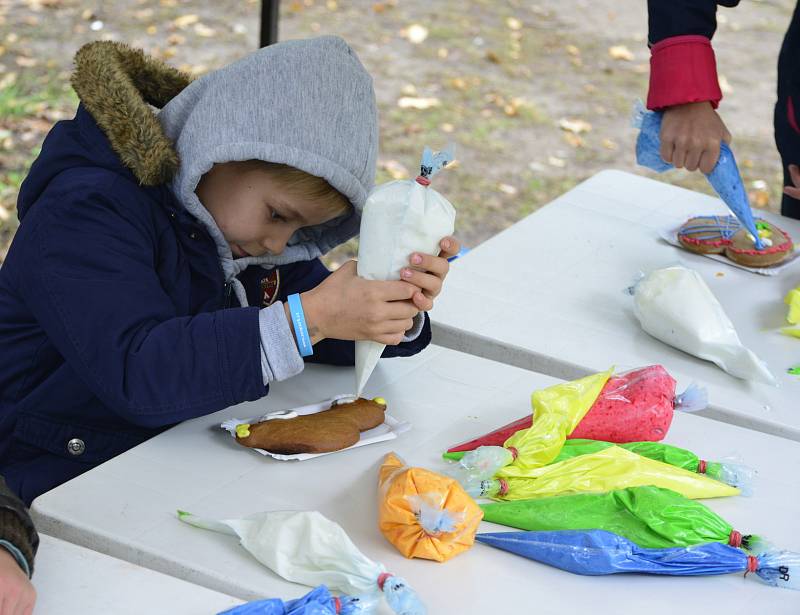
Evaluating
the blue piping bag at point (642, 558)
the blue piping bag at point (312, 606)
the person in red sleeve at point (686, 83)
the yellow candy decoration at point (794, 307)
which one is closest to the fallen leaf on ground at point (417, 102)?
the person in red sleeve at point (686, 83)

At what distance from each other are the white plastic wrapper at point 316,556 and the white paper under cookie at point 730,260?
3.91ft

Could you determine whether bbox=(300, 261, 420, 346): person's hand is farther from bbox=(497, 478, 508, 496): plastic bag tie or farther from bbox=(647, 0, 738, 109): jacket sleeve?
bbox=(647, 0, 738, 109): jacket sleeve

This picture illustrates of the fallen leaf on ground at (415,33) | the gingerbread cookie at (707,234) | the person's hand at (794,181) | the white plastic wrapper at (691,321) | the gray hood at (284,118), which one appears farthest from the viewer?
the fallen leaf on ground at (415,33)

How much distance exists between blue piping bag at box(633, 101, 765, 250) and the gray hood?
761 mm

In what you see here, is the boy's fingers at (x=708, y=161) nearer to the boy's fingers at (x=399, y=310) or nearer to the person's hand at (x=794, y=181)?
the person's hand at (x=794, y=181)

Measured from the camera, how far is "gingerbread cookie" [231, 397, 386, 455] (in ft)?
4.28

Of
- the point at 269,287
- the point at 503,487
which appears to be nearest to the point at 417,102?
the point at 269,287

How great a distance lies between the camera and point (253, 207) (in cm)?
142

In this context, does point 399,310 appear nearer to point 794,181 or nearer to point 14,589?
point 14,589

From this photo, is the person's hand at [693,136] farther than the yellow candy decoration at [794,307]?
Yes

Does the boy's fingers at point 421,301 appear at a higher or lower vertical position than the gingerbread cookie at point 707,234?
higher

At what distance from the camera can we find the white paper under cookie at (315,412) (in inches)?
51.3

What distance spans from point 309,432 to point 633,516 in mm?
407

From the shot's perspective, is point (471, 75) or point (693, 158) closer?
point (693, 158)
